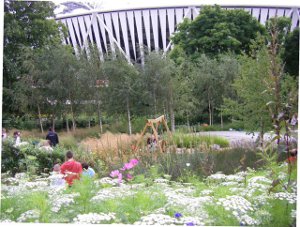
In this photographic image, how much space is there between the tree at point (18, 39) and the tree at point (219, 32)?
16.7 feet

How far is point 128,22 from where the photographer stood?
70.7ft

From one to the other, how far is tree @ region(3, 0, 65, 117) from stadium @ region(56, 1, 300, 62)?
9.42 meters

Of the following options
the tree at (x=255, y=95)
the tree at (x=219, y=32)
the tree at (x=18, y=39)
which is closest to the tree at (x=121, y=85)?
the tree at (x=18, y=39)

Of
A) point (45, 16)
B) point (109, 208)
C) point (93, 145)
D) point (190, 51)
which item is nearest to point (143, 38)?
point (190, 51)

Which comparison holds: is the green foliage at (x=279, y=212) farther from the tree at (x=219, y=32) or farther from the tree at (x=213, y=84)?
the tree at (x=219, y=32)

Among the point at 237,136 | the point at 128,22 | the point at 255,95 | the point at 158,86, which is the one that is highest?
the point at 128,22

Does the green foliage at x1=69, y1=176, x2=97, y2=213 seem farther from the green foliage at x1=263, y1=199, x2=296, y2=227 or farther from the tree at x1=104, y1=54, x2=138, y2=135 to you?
the tree at x1=104, y1=54, x2=138, y2=135

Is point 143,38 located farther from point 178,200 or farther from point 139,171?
point 178,200

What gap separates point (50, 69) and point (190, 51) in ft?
19.5

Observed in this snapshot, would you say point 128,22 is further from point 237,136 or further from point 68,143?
point 68,143

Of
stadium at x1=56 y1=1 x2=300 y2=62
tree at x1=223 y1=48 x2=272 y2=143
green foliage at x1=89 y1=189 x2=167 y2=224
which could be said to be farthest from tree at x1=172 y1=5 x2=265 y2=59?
green foliage at x1=89 y1=189 x2=167 y2=224

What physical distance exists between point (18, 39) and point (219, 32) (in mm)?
6381

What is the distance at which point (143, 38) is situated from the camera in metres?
22.3

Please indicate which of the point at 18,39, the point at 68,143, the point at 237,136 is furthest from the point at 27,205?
the point at 18,39
